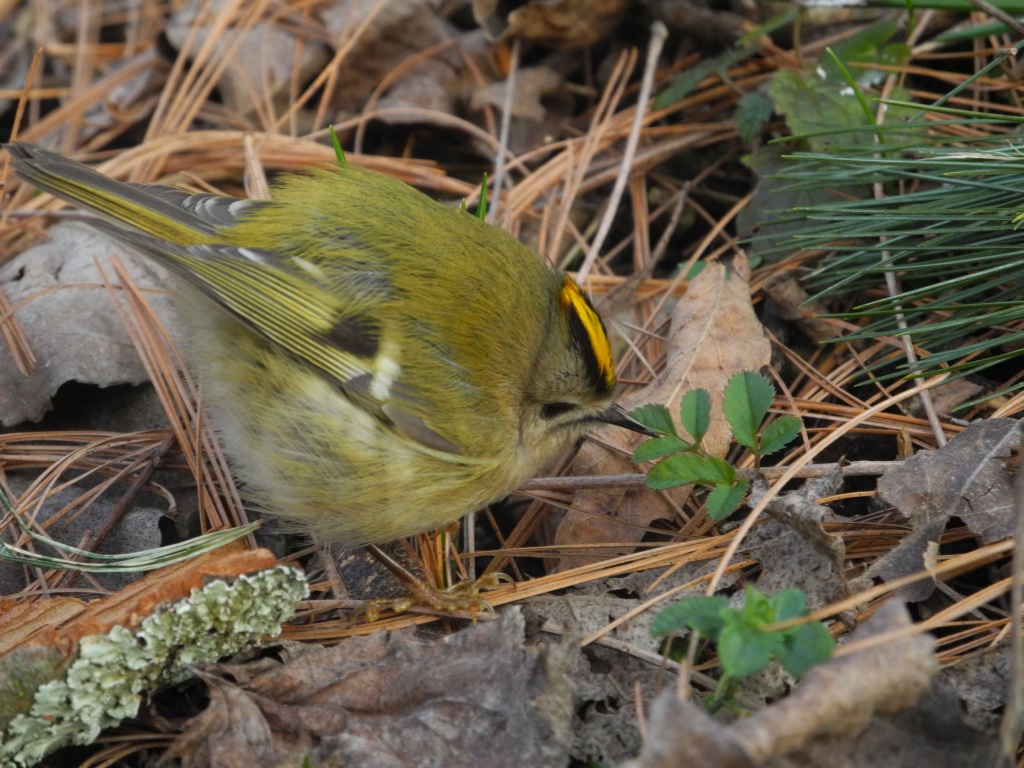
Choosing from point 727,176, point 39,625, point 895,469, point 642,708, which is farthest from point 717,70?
point 39,625

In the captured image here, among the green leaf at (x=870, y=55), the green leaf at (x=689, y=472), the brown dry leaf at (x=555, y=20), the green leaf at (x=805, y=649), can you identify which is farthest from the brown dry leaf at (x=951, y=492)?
the brown dry leaf at (x=555, y=20)

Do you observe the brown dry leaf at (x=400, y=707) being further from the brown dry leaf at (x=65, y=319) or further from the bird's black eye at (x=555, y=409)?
the brown dry leaf at (x=65, y=319)

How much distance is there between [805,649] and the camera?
5.47ft

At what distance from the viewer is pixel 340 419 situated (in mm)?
2289

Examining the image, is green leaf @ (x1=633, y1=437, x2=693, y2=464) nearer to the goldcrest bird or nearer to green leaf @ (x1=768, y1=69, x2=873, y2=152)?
the goldcrest bird

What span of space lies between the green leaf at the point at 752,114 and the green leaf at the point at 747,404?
119 centimetres

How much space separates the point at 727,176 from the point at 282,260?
173cm

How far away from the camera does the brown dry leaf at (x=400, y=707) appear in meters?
1.83

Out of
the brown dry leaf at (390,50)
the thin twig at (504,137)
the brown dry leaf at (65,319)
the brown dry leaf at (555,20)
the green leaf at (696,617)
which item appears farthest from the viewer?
the brown dry leaf at (390,50)

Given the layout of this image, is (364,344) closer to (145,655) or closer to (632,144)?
(145,655)

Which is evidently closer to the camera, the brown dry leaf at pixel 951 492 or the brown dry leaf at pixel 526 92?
the brown dry leaf at pixel 951 492

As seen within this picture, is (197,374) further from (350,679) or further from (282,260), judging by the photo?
(350,679)

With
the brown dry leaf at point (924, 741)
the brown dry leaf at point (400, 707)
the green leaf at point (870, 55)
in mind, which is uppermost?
the green leaf at point (870, 55)

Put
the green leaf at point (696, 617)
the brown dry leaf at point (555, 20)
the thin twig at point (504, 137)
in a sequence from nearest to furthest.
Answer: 1. the green leaf at point (696, 617)
2. the thin twig at point (504, 137)
3. the brown dry leaf at point (555, 20)
